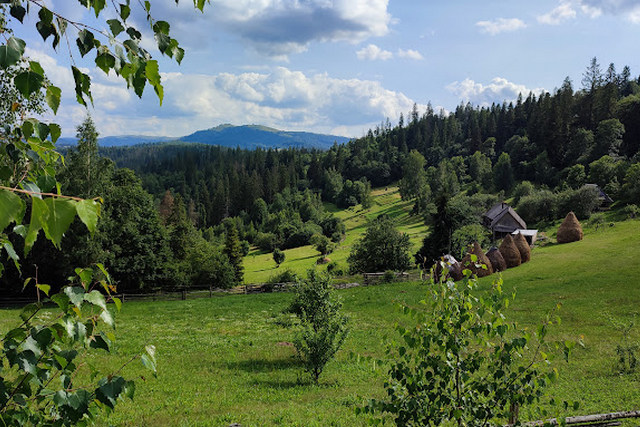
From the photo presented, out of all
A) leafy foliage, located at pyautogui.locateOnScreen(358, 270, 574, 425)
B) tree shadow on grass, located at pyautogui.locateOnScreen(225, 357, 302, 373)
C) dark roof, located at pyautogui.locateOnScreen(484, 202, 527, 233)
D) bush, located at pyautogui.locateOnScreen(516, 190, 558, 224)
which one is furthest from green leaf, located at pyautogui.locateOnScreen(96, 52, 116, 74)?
bush, located at pyautogui.locateOnScreen(516, 190, 558, 224)

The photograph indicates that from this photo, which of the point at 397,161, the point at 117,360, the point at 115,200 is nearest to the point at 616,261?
the point at 117,360

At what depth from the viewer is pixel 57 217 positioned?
1.44 m

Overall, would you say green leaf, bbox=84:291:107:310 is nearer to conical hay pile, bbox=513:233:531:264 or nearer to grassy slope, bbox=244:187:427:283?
conical hay pile, bbox=513:233:531:264

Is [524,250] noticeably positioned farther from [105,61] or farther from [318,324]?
[105,61]

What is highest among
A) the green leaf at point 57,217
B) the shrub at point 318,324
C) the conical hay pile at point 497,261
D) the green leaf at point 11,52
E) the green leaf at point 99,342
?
the green leaf at point 11,52

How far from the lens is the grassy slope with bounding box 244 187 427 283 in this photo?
77562 millimetres

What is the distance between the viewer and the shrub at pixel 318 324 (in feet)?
51.8

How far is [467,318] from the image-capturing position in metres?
4.67

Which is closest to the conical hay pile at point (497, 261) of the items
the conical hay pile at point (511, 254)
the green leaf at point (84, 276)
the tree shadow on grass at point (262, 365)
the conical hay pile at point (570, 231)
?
the conical hay pile at point (511, 254)

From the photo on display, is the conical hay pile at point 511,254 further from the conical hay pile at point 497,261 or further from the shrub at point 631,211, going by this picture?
the shrub at point 631,211

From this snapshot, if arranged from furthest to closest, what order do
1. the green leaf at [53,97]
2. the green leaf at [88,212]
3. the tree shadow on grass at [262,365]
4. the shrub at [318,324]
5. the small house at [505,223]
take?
the small house at [505,223] < the tree shadow on grass at [262,365] < the shrub at [318,324] < the green leaf at [53,97] < the green leaf at [88,212]

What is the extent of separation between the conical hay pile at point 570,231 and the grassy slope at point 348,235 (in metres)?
24.5

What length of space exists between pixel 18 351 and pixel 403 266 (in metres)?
52.6

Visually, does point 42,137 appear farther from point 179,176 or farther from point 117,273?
point 179,176
